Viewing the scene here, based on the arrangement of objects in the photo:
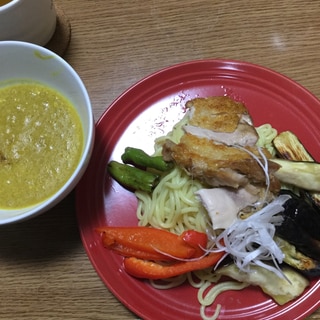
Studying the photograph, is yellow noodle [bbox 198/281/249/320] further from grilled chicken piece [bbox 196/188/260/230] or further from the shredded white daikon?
grilled chicken piece [bbox 196/188/260/230]

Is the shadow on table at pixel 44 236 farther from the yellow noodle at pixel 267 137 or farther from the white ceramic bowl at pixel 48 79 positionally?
the yellow noodle at pixel 267 137

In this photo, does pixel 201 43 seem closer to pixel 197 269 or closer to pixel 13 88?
pixel 13 88

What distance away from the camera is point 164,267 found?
5.65ft

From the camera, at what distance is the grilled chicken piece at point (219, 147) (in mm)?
1694

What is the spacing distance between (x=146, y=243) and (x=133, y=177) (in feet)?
0.84

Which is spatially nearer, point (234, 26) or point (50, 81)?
point (50, 81)

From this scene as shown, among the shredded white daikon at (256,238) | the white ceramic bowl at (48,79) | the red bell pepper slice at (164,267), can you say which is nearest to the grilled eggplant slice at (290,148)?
the shredded white daikon at (256,238)

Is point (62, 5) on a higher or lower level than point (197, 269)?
higher

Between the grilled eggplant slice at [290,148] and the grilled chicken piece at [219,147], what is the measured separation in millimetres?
79

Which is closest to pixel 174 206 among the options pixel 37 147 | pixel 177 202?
pixel 177 202

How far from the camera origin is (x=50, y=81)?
1812mm

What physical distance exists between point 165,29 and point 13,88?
0.73m

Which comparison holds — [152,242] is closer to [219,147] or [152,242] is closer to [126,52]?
[219,147]

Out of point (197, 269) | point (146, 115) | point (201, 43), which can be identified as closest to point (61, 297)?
point (197, 269)
